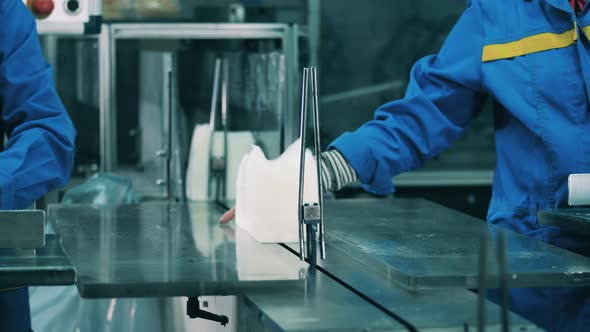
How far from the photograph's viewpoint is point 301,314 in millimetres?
1062

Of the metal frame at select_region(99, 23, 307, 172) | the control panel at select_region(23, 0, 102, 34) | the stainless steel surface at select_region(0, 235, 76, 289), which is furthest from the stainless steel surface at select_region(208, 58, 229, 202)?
the stainless steel surface at select_region(0, 235, 76, 289)

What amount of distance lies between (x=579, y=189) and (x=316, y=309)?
604 mm

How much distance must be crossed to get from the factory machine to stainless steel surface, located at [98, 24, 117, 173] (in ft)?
3.65

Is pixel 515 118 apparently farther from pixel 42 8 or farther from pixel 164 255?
pixel 42 8

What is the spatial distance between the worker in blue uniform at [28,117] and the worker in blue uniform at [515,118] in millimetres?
324

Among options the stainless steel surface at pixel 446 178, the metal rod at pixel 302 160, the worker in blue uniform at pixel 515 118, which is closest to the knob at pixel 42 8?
the worker in blue uniform at pixel 515 118

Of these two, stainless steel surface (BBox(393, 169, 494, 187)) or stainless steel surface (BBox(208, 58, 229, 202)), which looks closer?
stainless steel surface (BBox(208, 58, 229, 202))

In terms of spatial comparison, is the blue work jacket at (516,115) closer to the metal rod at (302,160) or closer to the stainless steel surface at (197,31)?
the metal rod at (302,160)

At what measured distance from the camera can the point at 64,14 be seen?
235cm

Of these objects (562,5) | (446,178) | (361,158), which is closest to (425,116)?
(361,158)

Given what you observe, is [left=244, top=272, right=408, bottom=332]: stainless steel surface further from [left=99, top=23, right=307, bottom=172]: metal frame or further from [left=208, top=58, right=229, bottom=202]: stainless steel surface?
[left=99, top=23, right=307, bottom=172]: metal frame

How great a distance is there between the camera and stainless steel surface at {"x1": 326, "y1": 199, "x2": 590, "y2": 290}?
1205mm

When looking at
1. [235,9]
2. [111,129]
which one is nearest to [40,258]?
[111,129]

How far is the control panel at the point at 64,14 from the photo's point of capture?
2350 mm
